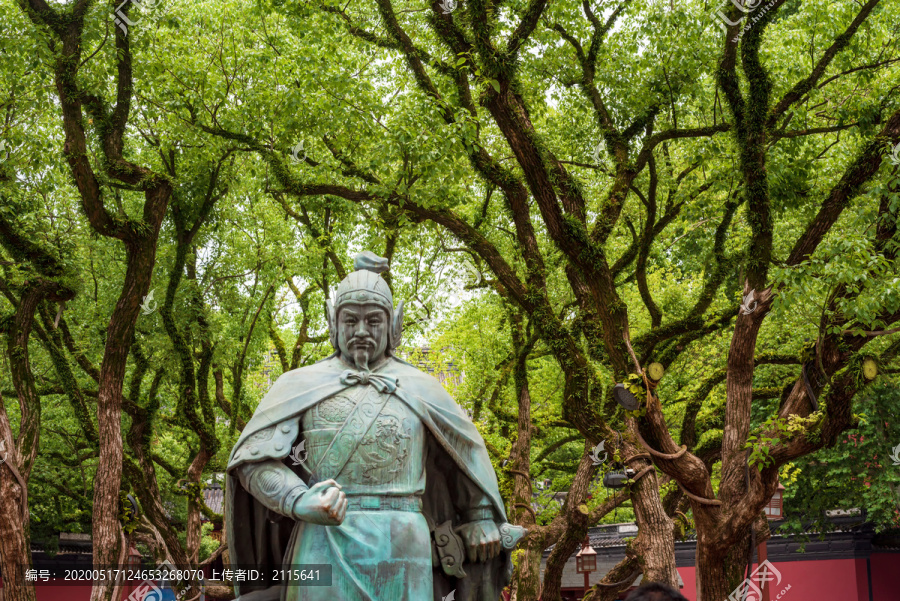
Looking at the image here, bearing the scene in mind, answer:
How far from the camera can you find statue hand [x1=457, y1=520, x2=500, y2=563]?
5.19 m

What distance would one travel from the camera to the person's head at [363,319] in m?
5.32

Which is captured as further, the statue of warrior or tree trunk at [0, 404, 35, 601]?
tree trunk at [0, 404, 35, 601]

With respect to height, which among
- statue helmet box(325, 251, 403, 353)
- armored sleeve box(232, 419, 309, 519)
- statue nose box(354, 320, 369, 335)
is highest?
statue helmet box(325, 251, 403, 353)

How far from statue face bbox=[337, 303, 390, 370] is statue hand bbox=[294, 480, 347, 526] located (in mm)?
923

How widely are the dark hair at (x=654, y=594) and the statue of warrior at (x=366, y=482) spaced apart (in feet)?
6.21

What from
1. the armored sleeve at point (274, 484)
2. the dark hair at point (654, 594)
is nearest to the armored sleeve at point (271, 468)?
the armored sleeve at point (274, 484)

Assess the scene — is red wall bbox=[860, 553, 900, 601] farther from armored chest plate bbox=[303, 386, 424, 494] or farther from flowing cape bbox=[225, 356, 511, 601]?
armored chest plate bbox=[303, 386, 424, 494]

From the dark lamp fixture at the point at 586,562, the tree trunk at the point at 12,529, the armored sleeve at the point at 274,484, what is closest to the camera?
the armored sleeve at the point at 274,484

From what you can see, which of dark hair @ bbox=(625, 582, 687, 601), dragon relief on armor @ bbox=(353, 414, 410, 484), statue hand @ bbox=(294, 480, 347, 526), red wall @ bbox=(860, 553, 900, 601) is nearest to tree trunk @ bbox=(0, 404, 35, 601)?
dragon relief on armor @ bbox=(353, 414, 410, 484)

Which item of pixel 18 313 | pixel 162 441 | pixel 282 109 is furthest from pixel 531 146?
pixel 162 441

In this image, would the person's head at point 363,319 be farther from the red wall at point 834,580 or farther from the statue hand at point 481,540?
the red wall at point 834,580

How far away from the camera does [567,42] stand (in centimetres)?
1230

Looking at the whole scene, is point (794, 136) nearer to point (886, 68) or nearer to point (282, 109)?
point (886, 68)

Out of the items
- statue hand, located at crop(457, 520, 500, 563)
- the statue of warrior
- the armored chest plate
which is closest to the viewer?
the statue of warrior
